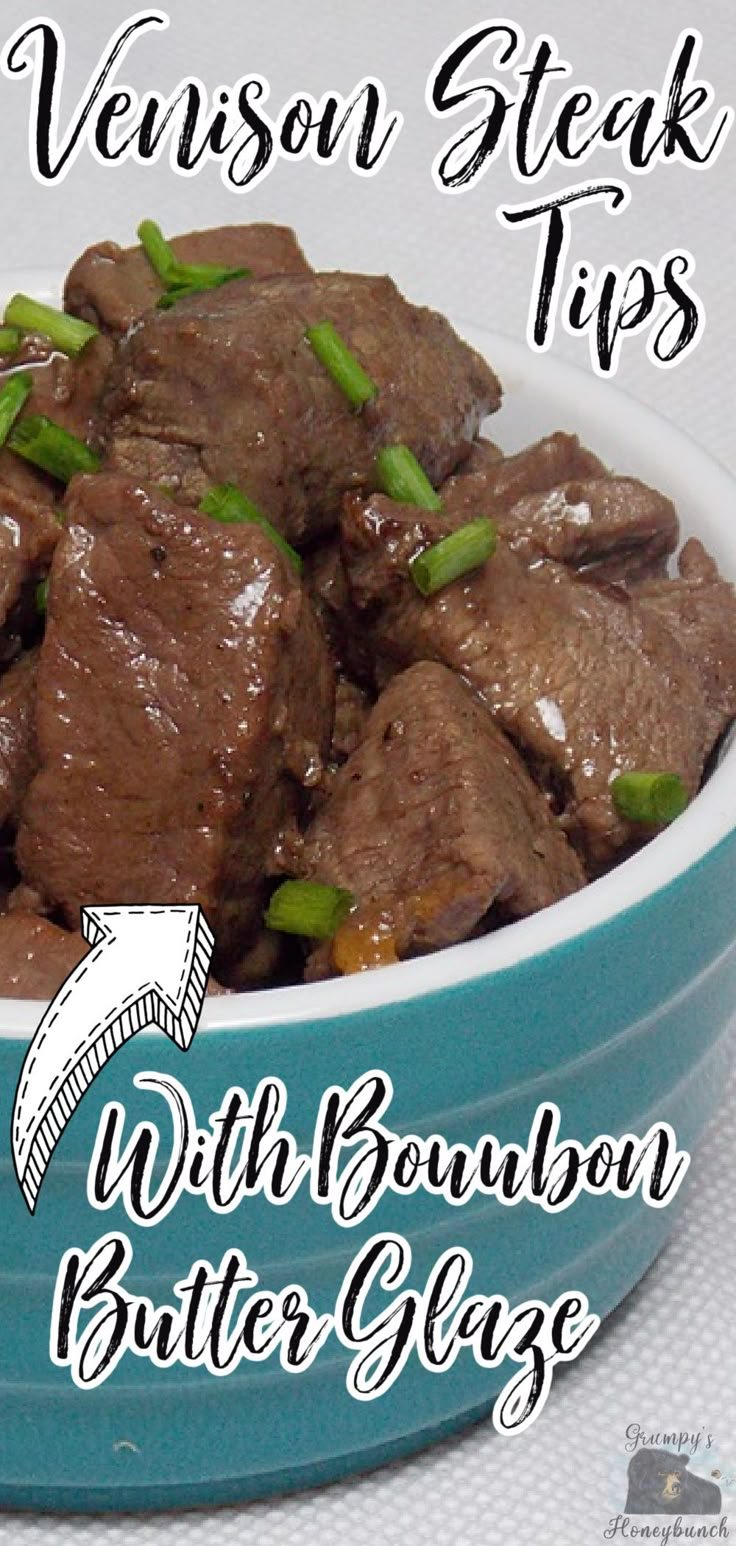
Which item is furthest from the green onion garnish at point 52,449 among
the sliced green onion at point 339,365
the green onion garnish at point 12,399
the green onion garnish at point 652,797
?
the green onion garnish at point 652,797

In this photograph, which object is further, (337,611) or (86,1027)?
(337,611)

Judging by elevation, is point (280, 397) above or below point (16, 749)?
above

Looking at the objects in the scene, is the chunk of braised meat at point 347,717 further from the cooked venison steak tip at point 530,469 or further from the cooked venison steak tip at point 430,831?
the cooked venison steak tip at point 530,469

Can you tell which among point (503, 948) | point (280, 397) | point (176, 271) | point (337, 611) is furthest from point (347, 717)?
point (176, 271)

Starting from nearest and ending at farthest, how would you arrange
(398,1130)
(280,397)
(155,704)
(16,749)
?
1. (398,1130)
2. (155,704)
3. (16,749)
4. (280,397)

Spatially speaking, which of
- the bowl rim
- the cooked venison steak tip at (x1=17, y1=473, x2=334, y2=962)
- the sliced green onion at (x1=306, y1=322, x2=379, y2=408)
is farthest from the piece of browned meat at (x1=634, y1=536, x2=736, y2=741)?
the cooked venison steak tip at (x1=17, y1=473, x2=334, y2=962)

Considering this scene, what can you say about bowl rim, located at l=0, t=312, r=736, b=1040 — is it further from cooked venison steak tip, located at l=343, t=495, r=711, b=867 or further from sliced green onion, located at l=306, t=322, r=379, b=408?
sliced green onion, located at l=306, t=322, r=379, b=408

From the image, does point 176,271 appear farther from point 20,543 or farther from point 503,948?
point 503,948
